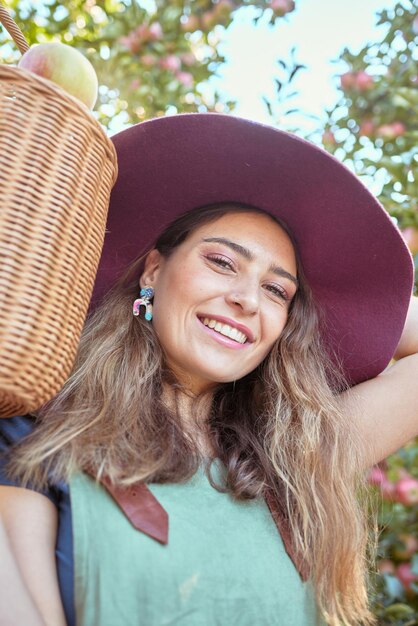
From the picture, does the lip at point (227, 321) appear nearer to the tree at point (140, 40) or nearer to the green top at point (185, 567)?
the green top at point (185, 567)

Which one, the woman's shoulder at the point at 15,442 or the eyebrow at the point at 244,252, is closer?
the woman's shoulder at the point at 15,442

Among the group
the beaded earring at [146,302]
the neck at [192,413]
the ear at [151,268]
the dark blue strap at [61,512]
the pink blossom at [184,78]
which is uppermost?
the pink blossom at [184,78]

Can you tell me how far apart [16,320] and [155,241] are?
904 mm

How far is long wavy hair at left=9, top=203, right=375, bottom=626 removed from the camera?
1460mm

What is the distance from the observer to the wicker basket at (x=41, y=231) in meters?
1.09

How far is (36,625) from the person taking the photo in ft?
3.88

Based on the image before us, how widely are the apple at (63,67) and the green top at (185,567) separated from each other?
707 millimetres

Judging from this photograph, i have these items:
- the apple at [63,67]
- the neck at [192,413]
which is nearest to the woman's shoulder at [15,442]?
the neck at [192,413]

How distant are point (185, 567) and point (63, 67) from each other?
0.92m

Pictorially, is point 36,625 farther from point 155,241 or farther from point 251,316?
point 155,241

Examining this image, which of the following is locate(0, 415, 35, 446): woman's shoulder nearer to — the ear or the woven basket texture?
the woven basket texture

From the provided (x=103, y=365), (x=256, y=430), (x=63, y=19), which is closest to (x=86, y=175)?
(x=103, y=365)

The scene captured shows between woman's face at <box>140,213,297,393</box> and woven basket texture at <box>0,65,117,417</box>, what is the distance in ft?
1.53

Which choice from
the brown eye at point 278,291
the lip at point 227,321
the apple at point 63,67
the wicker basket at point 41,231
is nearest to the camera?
the wicker basket at point 41,231
